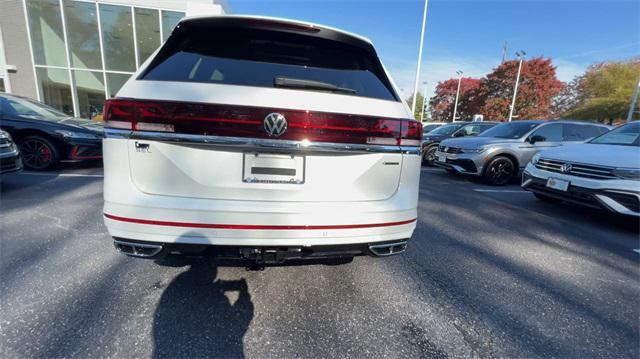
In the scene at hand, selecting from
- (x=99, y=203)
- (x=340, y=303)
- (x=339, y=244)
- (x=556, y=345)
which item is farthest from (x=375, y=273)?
(x=99, y=203)

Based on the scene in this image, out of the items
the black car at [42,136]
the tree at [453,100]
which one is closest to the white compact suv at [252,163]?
the black car at [42,136]

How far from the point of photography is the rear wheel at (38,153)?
5277mm

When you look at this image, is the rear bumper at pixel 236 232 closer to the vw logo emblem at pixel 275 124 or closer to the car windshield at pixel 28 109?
the vw logo emblem at pixel 275 124

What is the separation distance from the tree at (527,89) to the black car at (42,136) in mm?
44593

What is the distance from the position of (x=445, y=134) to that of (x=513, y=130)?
10.2ft

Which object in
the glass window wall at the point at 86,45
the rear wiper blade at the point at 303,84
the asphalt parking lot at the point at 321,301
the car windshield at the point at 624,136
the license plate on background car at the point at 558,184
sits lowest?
the asphalt parking lot at the point at 321,301

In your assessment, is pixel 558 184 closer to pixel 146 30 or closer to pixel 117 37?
pixel 146 30

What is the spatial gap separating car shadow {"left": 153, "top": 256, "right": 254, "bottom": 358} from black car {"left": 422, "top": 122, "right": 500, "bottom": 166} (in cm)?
837

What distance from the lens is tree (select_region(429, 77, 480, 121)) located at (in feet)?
145

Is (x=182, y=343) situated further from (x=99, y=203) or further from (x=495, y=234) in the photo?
(x=495, y=234)

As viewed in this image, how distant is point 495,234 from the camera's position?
139 inches

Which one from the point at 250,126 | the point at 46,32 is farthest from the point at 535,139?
the point at 46,32

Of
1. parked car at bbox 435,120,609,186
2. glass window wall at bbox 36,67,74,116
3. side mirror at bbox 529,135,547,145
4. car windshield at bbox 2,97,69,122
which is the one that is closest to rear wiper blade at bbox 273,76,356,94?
parked car at bbox 435,120,609,186

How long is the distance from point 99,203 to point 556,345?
16.1ft
